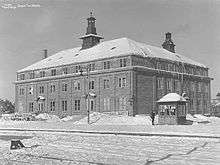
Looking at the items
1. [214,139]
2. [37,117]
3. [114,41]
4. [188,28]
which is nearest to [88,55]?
[114,41]

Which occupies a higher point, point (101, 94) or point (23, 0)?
point (23, 0)

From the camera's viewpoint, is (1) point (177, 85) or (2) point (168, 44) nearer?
(1) point (177, 85)

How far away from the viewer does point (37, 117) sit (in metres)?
55.5

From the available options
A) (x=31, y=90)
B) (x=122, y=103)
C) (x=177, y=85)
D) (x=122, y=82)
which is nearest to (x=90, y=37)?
(x=31, y=90)

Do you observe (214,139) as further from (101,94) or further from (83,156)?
(101,94)

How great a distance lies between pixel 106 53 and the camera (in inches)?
2275

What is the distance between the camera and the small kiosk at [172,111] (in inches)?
1490

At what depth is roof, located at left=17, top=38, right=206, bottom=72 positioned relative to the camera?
56.1m

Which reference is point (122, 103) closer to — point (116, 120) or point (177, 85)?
point (116, 120)

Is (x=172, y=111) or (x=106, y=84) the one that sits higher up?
(x=106, y=84)

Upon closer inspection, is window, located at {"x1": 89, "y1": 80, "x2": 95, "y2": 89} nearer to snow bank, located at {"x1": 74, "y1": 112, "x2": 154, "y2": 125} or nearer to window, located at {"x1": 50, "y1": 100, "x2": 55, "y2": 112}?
window, located at {"x1": 50, "y1": 100, "x2": 55, "y2": 112}

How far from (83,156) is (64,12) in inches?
278

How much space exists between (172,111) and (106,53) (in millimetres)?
21952

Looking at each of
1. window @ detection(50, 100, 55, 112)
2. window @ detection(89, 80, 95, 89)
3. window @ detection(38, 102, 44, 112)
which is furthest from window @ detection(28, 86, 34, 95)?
window @ detection(89, 80, 95, 89)
